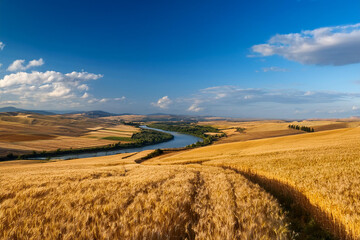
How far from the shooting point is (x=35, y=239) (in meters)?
2.80

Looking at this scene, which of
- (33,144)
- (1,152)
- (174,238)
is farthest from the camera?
(33,144)

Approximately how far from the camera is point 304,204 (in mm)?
6535

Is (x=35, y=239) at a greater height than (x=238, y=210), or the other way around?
(x=35, y=239)

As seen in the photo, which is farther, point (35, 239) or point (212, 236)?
point (212, 236)

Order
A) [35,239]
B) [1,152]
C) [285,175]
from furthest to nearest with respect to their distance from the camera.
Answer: [1,152], [285,175], [35,239]

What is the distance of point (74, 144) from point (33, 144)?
17.0 m

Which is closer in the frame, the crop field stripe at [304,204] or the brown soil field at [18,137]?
the crop field stripe at [304,204]

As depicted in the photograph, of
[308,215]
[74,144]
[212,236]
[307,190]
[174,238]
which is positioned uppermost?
[212,236]

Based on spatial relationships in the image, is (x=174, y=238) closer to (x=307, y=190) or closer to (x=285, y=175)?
(x=307, y=190)

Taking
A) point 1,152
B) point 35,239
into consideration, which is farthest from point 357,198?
point 1,152

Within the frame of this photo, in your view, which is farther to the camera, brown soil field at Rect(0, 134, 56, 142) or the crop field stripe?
brown soil field at Rect(0, 134, 56, 142)

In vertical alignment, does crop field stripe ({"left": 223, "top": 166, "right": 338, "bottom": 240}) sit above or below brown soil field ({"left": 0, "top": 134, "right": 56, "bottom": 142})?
above

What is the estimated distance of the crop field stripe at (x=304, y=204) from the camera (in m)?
4.58

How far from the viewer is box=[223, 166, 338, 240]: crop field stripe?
4.58 metres
